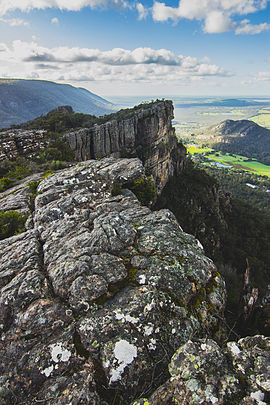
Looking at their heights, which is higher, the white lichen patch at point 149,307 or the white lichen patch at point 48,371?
the white lichen patch at point 149,307

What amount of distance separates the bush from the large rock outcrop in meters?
3.02

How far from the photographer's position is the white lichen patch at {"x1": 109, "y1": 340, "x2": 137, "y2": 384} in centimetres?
543

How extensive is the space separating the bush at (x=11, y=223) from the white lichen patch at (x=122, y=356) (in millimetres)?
10362

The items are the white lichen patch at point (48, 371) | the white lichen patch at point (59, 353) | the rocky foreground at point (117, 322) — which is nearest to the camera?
the rocky foreground at point (117, 322)

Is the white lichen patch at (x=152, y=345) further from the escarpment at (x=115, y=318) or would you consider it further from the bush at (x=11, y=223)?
the bush at (x=11, y=223)

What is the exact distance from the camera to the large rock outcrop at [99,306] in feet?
17.9

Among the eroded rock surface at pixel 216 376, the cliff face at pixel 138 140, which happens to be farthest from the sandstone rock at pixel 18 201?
the cliff face at pixel 138 140

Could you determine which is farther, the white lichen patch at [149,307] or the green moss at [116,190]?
the green moss at [116,190]

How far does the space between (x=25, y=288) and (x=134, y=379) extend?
16.0ft

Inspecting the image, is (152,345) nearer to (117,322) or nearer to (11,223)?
(117,322)

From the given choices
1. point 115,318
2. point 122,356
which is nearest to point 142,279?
point 115,318

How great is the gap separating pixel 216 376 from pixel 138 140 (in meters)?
70.7

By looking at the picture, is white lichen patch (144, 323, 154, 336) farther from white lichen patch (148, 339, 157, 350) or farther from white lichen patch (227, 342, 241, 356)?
white lichen patch (227, 342, 241, 356)

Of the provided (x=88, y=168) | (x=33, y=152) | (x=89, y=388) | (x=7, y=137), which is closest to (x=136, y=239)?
(x=89, y=388)
